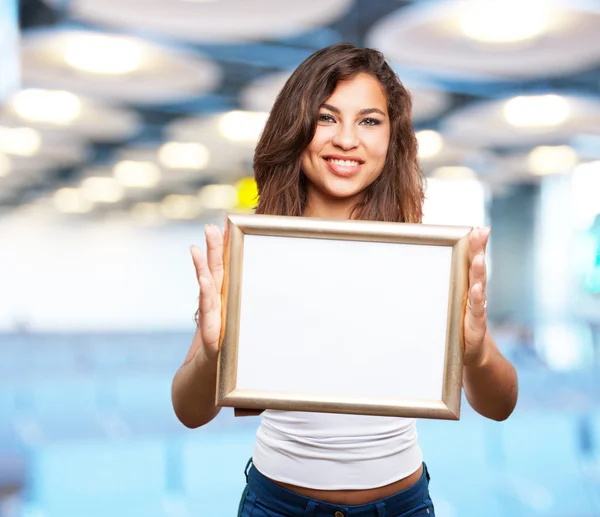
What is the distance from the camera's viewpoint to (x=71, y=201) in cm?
2142

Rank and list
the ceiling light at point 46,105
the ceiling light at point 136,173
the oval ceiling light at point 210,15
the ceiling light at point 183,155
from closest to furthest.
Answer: the oval ceiling light at point 210,15
the ceiling light at point 46,105
the ceiling light at point 183,155
the ceiling light at point 136,173

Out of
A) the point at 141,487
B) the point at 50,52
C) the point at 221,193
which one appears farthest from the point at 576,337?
the point at 141,487

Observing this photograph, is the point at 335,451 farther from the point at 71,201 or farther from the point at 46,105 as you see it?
the point at 71,201

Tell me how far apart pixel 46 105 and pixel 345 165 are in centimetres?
862

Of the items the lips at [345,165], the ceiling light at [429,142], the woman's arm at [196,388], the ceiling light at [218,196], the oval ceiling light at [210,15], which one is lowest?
the woman's arm at [196,388]

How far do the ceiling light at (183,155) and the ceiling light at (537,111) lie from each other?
19.0 feet

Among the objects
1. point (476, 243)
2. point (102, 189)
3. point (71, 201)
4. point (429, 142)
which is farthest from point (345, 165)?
point (71, 201)

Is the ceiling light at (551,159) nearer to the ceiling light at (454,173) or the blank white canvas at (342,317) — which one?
the ceiling light at (454,173)

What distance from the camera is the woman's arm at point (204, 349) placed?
3.56 feet

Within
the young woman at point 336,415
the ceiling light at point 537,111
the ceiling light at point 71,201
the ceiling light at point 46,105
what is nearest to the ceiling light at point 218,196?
the ceiling light at point 71,201

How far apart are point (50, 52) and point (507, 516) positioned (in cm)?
559

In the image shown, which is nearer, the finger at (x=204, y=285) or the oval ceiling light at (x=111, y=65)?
the finger at (x=204, y=285)

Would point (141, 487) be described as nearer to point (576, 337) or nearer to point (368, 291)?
point (368, 291)

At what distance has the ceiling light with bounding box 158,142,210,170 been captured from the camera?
12820mm
